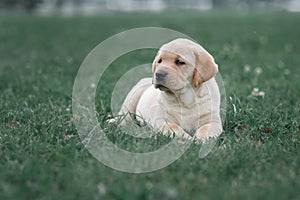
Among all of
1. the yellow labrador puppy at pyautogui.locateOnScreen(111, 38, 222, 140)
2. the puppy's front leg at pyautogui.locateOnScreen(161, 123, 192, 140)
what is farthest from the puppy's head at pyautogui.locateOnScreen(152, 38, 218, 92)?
the puppy's front leg at pyautogui.locateOnScreen(161, 123, 192, 140)

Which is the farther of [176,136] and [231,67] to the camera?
[231,67]

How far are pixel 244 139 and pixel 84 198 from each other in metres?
1.65

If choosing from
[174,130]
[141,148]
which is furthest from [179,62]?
[141,148]

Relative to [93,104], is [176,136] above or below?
above

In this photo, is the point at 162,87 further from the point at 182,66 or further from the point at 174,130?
the point at 174,130

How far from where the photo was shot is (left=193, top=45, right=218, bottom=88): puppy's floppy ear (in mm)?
3818

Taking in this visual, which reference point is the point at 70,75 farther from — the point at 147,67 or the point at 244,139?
the point at 244,139

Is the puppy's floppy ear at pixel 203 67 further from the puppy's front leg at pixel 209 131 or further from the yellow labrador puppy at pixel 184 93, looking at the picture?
the puppy's front leg at pixel 209 131

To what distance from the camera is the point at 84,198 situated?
2662 millimetres

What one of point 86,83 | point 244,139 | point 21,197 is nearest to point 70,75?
point 86,83

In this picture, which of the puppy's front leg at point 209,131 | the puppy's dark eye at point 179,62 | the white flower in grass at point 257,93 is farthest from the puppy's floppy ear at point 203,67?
the white flower in grass at point 257,93

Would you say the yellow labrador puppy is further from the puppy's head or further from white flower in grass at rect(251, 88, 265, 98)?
white flower in grass at rect(251, 88, 265, 98)

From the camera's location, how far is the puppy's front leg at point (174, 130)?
151 inches

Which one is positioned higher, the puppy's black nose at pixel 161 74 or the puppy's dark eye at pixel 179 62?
the puppy's dark eye at pixel 179 62
